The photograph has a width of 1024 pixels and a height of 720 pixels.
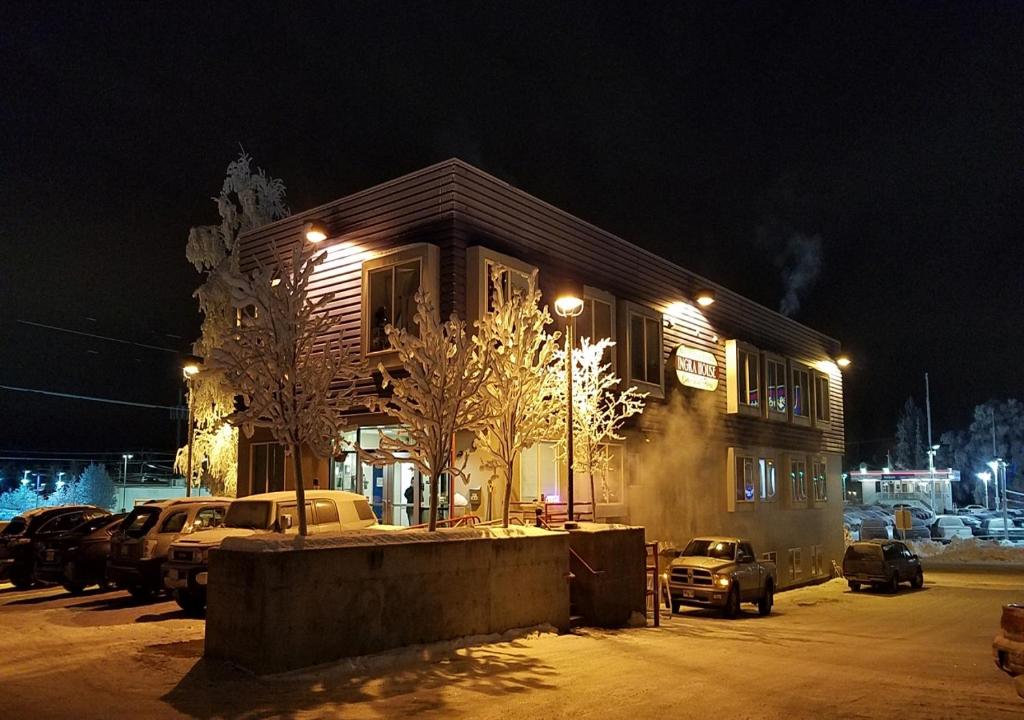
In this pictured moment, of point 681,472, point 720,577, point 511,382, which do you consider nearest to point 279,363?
point 511,382

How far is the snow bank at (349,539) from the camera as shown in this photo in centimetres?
963

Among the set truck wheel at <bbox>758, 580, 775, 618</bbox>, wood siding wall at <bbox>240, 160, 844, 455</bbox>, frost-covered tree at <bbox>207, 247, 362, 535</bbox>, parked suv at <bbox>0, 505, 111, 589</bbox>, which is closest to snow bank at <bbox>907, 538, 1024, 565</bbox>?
wood siding wall at <bbox>240, 160, 844, 455</bbox>

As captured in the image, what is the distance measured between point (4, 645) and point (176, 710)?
4.77 meters

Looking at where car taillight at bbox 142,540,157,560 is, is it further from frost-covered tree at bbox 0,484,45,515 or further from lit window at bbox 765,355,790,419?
frost-covered tree at bbox 0,484,45,515

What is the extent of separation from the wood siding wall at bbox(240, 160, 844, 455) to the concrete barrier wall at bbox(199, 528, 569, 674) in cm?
448

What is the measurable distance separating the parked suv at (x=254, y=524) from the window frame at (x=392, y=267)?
11.1ft

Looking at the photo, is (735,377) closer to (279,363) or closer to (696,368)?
(696,368)

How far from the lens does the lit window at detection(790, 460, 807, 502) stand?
33812 mm

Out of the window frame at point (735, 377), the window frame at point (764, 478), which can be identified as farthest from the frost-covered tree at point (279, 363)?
the window frame at point (764, 478)

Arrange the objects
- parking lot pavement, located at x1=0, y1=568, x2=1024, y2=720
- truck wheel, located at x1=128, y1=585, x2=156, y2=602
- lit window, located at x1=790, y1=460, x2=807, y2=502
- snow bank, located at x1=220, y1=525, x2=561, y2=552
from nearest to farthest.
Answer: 1. parking lot pavement, located at x1=0, y1=568, x2=1024, y2=720
2. snow bank, located at x1=220, y1=525, x2=561, y2=552
3. truck wheel, located at x1=128, y1=585, x2=156, y2=602
4. lit window, located at x1=790, y1=460, x2=807, y2=502

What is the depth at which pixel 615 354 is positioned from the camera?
22.4 metres

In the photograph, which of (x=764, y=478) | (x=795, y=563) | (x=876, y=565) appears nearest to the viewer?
(x=876, y=565)

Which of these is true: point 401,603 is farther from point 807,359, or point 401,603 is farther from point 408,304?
point 807,359

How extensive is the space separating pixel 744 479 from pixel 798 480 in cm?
628
